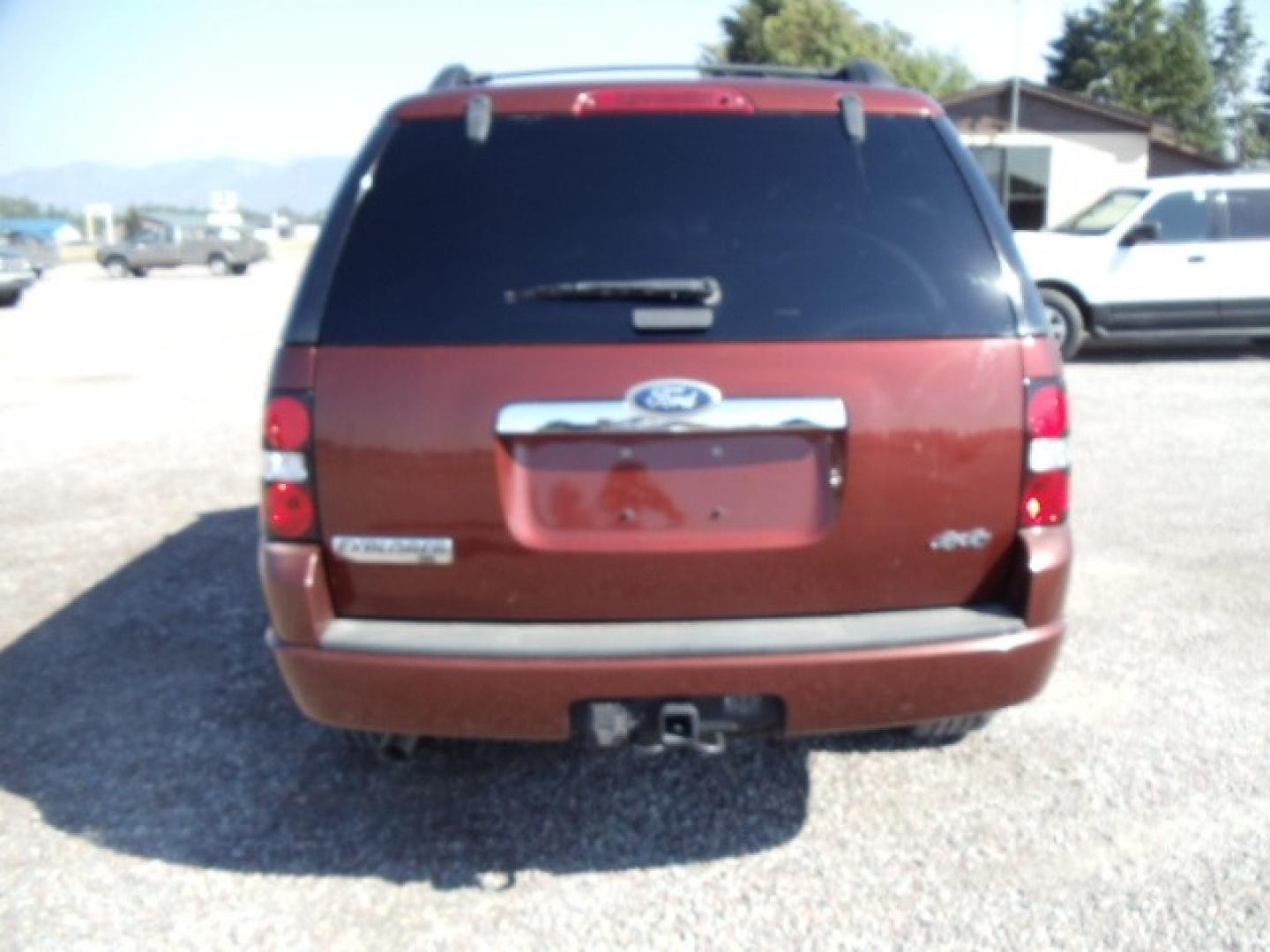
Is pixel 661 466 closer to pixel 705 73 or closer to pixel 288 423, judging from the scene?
pixel 288 423

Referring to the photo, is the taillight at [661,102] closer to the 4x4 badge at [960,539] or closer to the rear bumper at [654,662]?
the 4x4 badge at [960,539]

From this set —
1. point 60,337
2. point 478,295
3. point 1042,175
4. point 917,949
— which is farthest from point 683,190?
point 1042,175

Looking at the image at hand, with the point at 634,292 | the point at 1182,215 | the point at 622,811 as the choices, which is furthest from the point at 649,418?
the point at 1182,215

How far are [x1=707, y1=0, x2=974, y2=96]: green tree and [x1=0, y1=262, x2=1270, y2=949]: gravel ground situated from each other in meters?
42.9

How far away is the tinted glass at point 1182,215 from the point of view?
12.7 m

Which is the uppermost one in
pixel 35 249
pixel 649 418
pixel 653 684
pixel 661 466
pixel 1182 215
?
pixel 1182 215

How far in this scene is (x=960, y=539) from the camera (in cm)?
288

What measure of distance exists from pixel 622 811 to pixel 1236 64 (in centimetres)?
9411

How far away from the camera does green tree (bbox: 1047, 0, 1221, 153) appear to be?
56.5m

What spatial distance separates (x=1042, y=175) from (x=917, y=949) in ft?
101

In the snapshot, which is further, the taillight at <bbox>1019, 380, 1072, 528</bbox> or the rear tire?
the rear tire

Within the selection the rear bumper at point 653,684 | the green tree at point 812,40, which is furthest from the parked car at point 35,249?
the rear bumper at point 653,684

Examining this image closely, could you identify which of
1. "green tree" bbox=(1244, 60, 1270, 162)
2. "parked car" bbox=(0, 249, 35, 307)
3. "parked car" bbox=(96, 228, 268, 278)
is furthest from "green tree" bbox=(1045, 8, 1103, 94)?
"parked car" bbox=(0, 249, 35, 307)

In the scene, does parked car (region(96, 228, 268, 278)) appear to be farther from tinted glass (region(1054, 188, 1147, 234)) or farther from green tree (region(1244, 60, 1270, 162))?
green tree (region(1244, 60, 1270, 162))
